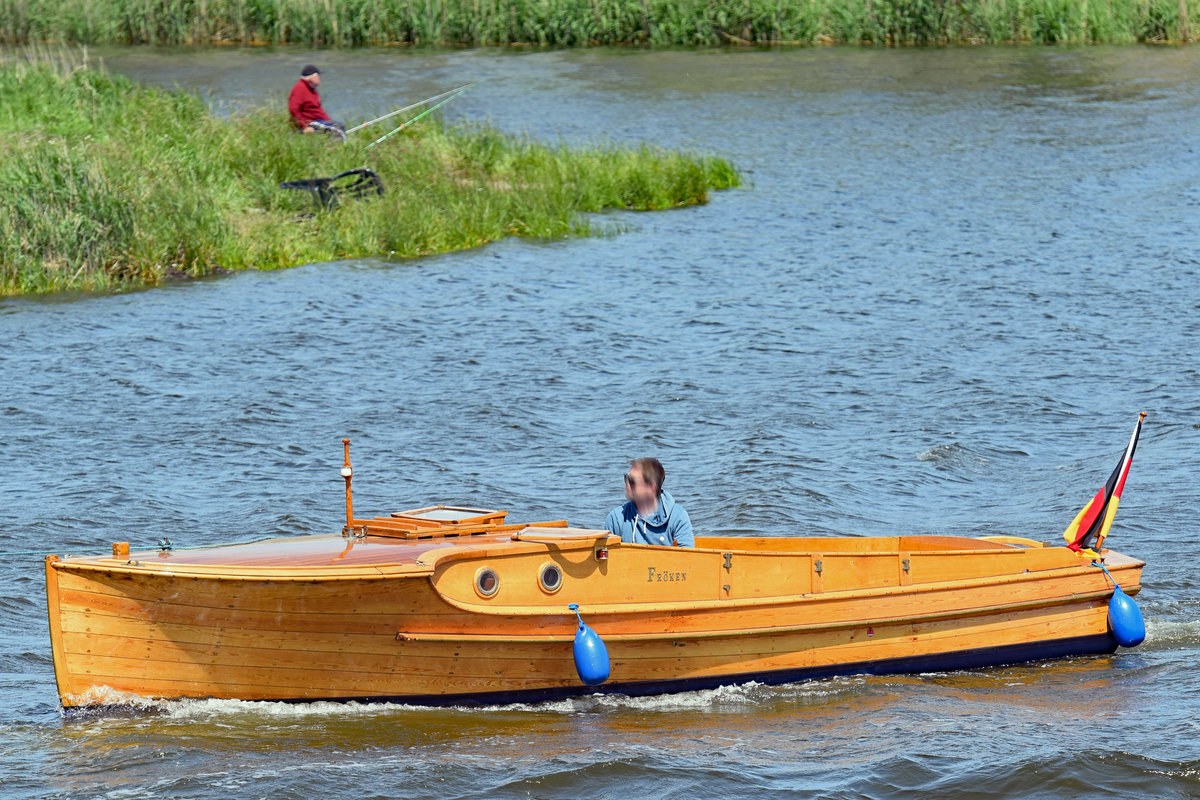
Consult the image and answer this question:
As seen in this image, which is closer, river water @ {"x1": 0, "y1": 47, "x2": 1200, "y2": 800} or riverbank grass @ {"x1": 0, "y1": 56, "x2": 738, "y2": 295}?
river water @ {"x1": 0, "y1": 47, "x2": 1200, "y2": 800}

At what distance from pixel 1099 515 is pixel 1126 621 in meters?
0.76

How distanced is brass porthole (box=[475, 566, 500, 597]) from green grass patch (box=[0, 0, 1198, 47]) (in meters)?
33.5

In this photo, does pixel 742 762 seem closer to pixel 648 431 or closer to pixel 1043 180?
pixel 648 431

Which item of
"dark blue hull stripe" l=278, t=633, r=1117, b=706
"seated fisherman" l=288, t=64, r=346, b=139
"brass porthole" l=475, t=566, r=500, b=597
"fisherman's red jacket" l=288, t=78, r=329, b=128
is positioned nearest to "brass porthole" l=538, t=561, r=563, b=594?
"brass porthole" l=475, t=566, r=500, b=597

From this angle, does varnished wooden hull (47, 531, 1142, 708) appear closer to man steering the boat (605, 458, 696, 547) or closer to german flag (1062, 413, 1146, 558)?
man steering the boat (605, 458, 696, 547)

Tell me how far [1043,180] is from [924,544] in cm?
1961

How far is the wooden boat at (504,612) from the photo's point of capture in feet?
28.1

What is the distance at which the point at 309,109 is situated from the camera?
2595 cm

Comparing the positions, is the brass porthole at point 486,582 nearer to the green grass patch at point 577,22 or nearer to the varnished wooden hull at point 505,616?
the varnished wooden hull at point 505,616

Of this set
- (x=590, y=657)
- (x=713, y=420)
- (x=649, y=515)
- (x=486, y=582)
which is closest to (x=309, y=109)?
(x=713, y=420)

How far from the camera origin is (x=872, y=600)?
9.83 m

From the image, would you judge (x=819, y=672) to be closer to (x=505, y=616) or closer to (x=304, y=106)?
(x=505, y=616)

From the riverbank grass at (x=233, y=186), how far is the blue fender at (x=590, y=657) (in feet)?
44.7

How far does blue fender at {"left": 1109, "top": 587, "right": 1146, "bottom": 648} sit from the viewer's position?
34.0 feet
